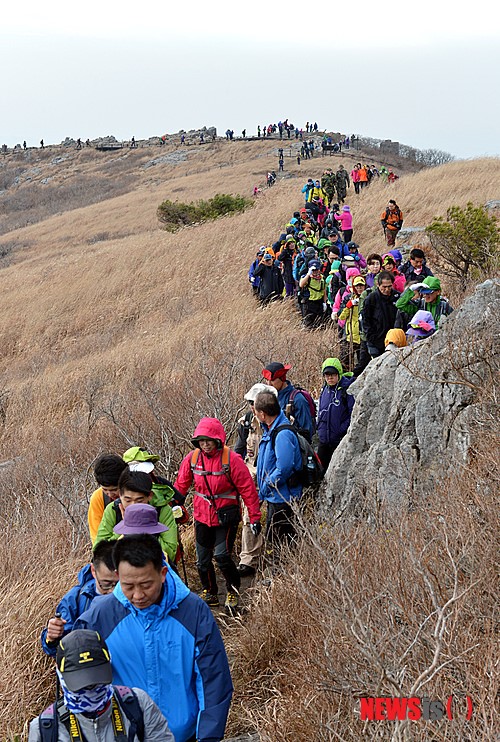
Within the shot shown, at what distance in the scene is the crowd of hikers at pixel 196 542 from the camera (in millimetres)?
2400

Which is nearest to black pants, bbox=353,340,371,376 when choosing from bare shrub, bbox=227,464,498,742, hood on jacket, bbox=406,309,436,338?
hood on jacket, bbox=406,309,436,338

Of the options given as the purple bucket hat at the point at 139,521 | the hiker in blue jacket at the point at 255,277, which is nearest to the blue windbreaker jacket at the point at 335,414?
the purple bucket hat at the point at 139,521

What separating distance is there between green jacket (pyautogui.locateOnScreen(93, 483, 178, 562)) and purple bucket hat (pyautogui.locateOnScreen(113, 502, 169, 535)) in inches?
18.5

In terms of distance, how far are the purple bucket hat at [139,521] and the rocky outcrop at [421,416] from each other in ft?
5.31

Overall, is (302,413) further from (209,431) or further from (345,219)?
(345,219)

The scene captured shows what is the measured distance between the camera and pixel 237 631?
459cm

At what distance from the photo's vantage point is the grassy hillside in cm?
500

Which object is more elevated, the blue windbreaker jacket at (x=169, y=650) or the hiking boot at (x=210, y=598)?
the blue windbreaker jacket at (x=169, y=650)

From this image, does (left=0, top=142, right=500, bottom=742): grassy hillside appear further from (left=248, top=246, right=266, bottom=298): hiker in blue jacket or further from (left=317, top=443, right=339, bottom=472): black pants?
(left=317, top=443, right=339, bottom=472): black pants

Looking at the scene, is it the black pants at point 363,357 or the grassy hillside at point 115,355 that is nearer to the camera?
the grassy hillside at point 115,355

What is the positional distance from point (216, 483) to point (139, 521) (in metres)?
1.43

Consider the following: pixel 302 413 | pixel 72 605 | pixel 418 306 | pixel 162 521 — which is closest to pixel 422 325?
pixel 418 306

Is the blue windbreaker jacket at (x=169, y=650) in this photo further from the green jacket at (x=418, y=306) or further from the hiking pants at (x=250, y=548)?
the green jacket at (x=418, y=306)

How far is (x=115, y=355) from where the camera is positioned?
1392 centimetres
